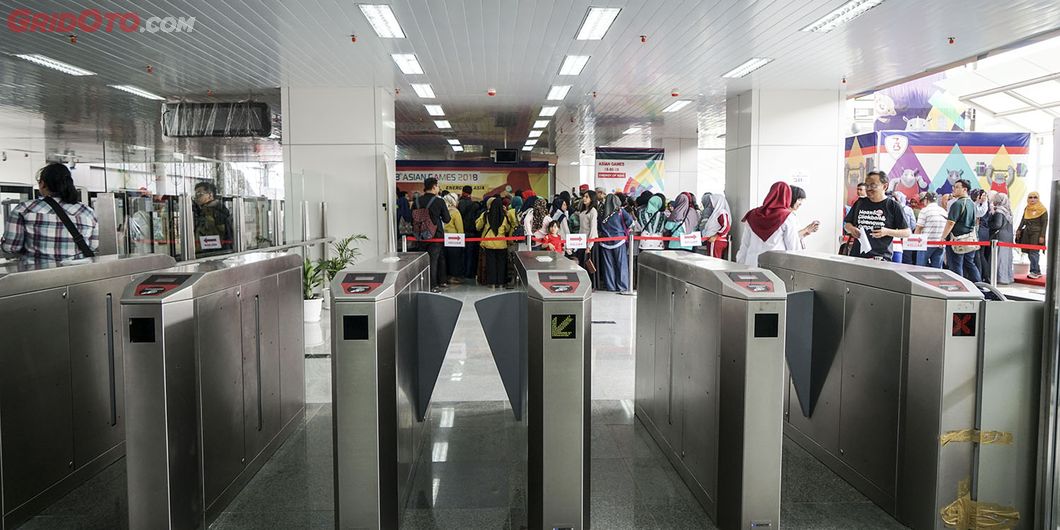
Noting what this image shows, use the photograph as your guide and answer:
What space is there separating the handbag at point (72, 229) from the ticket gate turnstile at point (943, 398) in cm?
486

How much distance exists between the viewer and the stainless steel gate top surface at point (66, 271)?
325 centimetres

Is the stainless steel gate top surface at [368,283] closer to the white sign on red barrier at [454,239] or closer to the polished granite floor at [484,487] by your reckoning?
the polished granite floor at [484,487]

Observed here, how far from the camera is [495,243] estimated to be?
1194 cm

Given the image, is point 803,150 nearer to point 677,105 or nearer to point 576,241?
point 677,105

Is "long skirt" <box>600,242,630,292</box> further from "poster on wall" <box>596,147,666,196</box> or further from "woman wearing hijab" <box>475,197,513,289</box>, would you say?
"poster on wall" <box>596,147,666,196</box>

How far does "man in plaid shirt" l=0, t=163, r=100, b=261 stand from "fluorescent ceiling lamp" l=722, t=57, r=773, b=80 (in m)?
7.37

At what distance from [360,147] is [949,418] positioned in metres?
8.86

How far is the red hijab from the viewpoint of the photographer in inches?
282

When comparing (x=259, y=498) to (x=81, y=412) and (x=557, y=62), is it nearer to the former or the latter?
(x=81, y=412)

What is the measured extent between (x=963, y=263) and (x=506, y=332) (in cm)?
1038

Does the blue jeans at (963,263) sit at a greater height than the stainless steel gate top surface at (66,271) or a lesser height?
lesser

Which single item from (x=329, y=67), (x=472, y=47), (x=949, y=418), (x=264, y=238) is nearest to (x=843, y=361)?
(x=949, y=418)

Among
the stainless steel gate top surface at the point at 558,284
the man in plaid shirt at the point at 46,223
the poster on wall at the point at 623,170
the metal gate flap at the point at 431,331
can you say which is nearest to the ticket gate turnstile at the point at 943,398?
the stainless steel gate top surface at the point at 558,284

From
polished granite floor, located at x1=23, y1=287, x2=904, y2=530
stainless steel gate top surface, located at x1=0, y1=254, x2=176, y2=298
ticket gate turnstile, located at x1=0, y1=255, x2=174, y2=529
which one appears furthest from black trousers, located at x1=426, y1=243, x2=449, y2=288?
ticket gate turnstile, located at x1=0, y1=255, x2=174, y2=529
